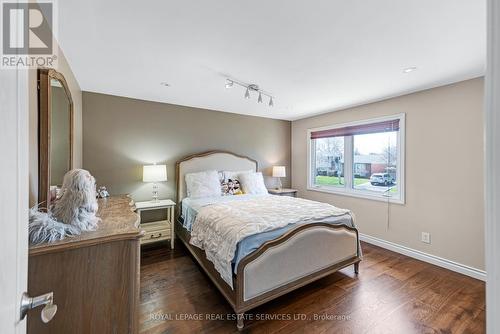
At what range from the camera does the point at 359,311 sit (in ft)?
6.18

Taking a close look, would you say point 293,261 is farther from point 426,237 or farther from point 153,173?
point 153,173

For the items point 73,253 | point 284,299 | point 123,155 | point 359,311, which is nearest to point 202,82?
point 123,155

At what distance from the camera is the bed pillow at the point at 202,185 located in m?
3.33

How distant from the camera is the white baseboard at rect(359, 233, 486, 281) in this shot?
2.41 m

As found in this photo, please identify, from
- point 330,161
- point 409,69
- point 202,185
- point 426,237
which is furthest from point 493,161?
point 330,161

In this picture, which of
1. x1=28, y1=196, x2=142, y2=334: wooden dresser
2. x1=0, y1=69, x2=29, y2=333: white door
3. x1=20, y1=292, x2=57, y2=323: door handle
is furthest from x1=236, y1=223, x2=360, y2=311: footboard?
x1=0, y1=69, x2=29, y2=333: white door

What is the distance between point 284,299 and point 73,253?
178cm

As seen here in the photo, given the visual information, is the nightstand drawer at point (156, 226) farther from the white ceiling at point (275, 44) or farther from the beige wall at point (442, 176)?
the beige wall at point (442, 176)

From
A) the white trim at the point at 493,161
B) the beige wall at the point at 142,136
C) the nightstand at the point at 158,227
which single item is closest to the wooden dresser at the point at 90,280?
the white trim at the point at 493,161

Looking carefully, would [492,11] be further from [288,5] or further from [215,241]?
[215,241]

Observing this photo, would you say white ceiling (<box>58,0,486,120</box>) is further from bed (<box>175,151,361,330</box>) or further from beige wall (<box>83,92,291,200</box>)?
bed (<box>175,151,361,330</box>)

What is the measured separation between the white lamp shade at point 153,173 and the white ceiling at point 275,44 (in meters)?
1.10

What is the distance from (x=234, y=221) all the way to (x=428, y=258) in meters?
2.65

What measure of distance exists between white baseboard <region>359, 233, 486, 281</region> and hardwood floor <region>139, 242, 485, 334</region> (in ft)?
0.29
